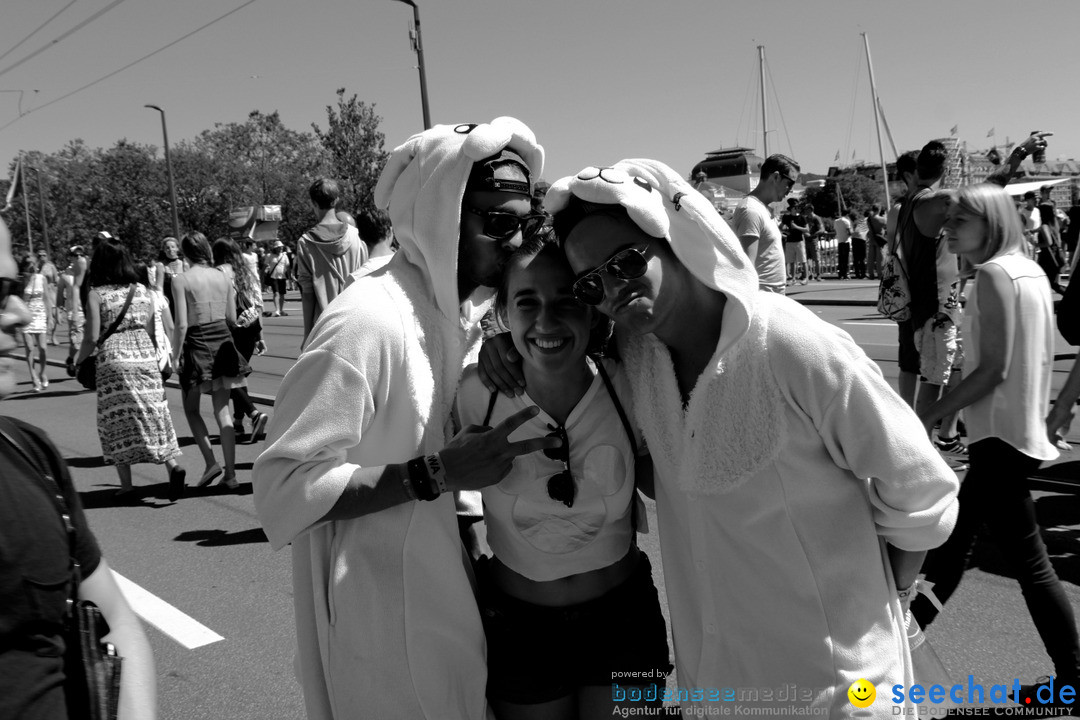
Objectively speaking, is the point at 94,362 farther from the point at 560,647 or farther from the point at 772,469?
the point at 772,469

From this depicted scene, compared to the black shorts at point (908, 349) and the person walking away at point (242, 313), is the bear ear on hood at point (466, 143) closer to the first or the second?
the black shorts at point (908, 349)

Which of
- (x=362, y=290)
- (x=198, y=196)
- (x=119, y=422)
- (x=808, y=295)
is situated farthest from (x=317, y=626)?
(x=198, y=196)

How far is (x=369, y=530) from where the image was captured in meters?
1.73

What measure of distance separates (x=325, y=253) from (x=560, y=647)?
509 centimetres

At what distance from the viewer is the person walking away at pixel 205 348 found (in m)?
6.82

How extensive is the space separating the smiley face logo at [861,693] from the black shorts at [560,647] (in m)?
0.45

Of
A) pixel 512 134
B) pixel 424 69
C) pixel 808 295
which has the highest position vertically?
pixel 424 69

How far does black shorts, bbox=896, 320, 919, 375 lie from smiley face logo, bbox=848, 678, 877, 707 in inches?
182

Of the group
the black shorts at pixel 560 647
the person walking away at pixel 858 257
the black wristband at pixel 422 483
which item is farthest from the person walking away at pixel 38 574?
the person walking away at pixel 858 257

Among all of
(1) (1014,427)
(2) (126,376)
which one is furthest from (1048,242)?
(2) (126,376)

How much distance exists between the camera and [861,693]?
1.67 meters

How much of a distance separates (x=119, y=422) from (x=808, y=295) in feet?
49.8

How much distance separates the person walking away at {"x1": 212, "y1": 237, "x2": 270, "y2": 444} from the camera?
25.0 feet

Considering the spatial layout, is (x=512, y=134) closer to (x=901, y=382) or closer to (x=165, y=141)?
(x=901, y=382)
